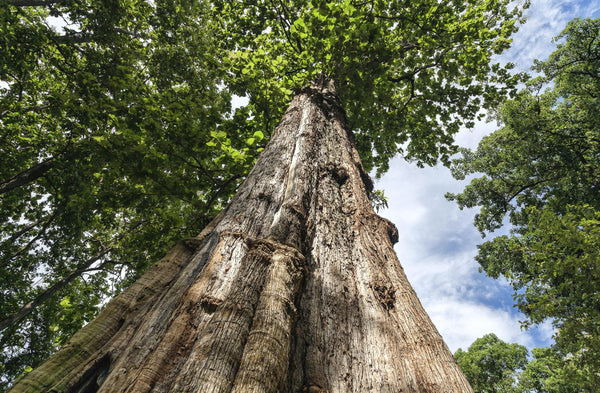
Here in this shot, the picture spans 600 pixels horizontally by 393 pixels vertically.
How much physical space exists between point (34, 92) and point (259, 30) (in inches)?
391

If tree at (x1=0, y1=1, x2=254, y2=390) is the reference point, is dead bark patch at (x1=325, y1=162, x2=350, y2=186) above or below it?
below

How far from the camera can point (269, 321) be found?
1.25 meters

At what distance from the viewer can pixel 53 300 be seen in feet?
35.7

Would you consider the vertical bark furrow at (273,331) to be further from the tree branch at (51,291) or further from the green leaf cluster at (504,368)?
the green leaf cluster at (504,368)

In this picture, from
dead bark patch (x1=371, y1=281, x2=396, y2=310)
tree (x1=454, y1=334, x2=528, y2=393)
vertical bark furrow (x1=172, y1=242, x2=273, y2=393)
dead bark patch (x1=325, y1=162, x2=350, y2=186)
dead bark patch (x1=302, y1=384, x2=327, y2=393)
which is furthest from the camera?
tree (x1=454, y1=334, x2=528, y2=393)

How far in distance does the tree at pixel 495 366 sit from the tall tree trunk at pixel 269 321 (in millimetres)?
28717

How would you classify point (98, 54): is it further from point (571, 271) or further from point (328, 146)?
point (571, 271)

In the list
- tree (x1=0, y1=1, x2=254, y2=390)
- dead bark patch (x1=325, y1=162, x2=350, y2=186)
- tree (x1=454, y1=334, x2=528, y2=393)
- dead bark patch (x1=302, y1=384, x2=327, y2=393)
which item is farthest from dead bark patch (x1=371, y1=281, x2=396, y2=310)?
tree (x1=454, y1=334, x2=528, y2=393)

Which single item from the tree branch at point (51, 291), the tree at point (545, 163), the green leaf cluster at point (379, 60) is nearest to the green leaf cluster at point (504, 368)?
the tree at point (545, 163)

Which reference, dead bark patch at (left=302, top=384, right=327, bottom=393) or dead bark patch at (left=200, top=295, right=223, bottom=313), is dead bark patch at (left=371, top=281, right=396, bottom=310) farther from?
dead bark patch at (left=200, top=295, right=223, bottom=313)

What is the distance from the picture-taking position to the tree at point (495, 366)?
22562 mm

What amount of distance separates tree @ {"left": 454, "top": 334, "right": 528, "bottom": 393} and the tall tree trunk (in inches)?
1131

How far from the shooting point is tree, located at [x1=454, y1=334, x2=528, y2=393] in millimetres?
22562

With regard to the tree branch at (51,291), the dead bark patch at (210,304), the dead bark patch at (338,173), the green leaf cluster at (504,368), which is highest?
the green leaf cluster at (504,368)
